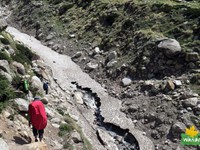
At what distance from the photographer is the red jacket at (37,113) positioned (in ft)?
46.5

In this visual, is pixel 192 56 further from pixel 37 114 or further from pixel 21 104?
pixel 37 114

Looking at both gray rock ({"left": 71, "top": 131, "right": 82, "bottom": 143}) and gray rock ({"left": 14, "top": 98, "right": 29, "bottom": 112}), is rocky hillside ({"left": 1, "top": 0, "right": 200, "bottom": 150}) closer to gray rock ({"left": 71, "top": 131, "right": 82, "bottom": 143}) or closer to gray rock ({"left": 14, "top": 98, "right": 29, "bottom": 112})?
gray rock ({"left": 71, "top": 131, "right": 82, "bottom": 143})

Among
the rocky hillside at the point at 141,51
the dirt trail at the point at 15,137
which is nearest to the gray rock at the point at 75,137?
the dirt trail at the point at 15,137

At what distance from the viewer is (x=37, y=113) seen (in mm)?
14234

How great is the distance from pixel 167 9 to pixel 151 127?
1824 cm

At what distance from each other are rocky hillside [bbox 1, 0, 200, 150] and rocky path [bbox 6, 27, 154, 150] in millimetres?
817

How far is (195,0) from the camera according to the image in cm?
4266

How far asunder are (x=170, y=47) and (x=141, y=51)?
364 cm

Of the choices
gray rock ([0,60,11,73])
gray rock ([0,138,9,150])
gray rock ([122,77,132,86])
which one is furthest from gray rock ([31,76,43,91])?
gray rock ([122,77,132,86])

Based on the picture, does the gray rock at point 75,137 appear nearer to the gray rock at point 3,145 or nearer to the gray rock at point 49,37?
the gray rock at point 3,145

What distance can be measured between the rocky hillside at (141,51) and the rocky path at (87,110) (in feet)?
2.68

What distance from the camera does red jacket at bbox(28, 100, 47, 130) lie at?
14.2m

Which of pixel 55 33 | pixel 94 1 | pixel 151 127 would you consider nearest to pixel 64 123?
pixel 151 127

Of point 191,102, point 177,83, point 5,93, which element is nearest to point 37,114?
point 5,93
